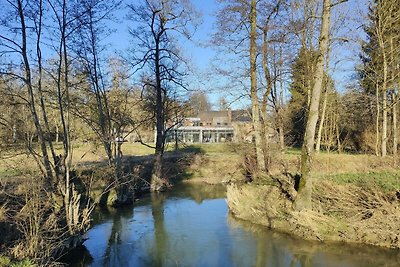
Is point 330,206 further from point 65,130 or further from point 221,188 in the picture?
point 221,188

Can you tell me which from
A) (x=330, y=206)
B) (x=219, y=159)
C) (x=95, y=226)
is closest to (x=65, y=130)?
(x=95, y=226)

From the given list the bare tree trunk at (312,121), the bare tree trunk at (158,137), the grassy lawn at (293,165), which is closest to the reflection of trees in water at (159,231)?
the bare tree trunk at (158,137)

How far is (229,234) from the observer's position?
11.5 m

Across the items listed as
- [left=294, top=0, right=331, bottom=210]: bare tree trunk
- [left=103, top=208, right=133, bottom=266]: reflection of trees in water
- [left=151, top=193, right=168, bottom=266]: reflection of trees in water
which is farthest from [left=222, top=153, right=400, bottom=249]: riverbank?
[left=103, top=208, right=133, bottom=266]: reflection of trees in water

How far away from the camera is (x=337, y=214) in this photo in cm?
1066

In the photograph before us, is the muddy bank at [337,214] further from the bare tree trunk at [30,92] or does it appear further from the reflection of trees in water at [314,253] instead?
the bare tree trunk at [30,92]

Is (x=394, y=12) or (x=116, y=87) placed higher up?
(x=394, y=12)

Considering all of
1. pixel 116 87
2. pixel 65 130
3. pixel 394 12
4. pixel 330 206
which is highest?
pixel 394 12

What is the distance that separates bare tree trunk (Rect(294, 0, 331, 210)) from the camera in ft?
35.0

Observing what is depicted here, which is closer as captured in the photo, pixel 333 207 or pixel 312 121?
pixel 312 121

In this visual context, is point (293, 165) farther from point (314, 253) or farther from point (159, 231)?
point (314, 253)

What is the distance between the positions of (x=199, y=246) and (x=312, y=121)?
4.75 m

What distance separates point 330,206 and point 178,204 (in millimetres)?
7451

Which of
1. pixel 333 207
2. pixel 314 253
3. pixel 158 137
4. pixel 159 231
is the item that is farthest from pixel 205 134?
pixel 314 253
